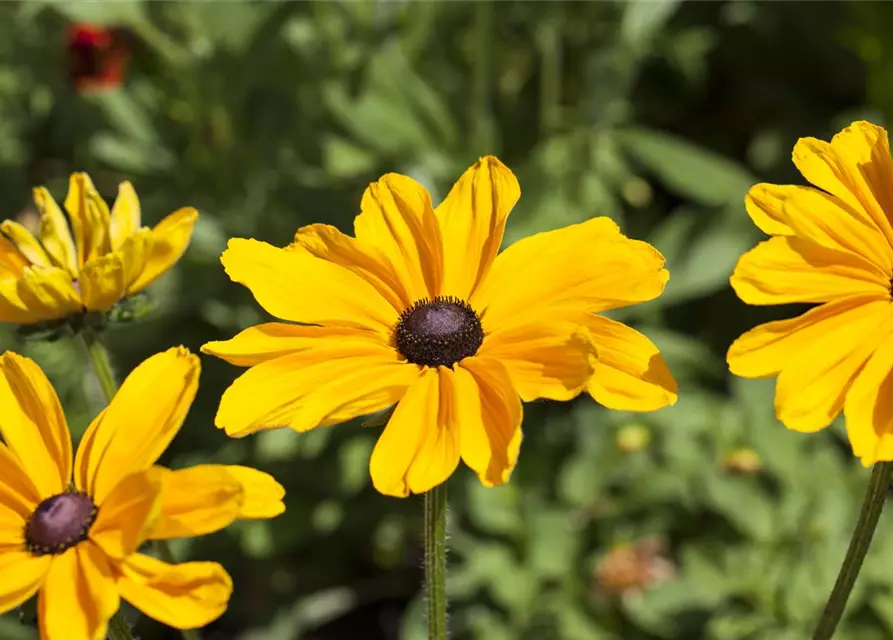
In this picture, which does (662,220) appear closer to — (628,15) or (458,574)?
(628,15)

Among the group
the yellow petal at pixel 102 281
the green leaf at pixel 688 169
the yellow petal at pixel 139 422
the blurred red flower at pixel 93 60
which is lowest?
the yellow petal at pixel 139 422

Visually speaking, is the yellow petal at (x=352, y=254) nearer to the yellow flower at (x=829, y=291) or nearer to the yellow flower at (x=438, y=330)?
the yellow flower at (x=438, y=330)

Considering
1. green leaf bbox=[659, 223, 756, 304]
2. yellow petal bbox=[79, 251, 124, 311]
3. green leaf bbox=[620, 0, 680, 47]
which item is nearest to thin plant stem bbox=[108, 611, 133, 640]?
yellow petal bbox=[79, 251, 124, 311]

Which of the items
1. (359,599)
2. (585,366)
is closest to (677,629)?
(359,599)

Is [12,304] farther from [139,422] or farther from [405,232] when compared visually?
[405,232]

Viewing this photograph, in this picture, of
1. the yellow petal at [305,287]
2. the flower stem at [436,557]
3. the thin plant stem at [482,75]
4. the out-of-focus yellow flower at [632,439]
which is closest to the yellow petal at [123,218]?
the yellow petal at [305,287]

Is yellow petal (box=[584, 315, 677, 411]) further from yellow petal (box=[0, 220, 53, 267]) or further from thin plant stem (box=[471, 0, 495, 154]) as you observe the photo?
thin plant stem (box=[471, 0, 495, 154])
